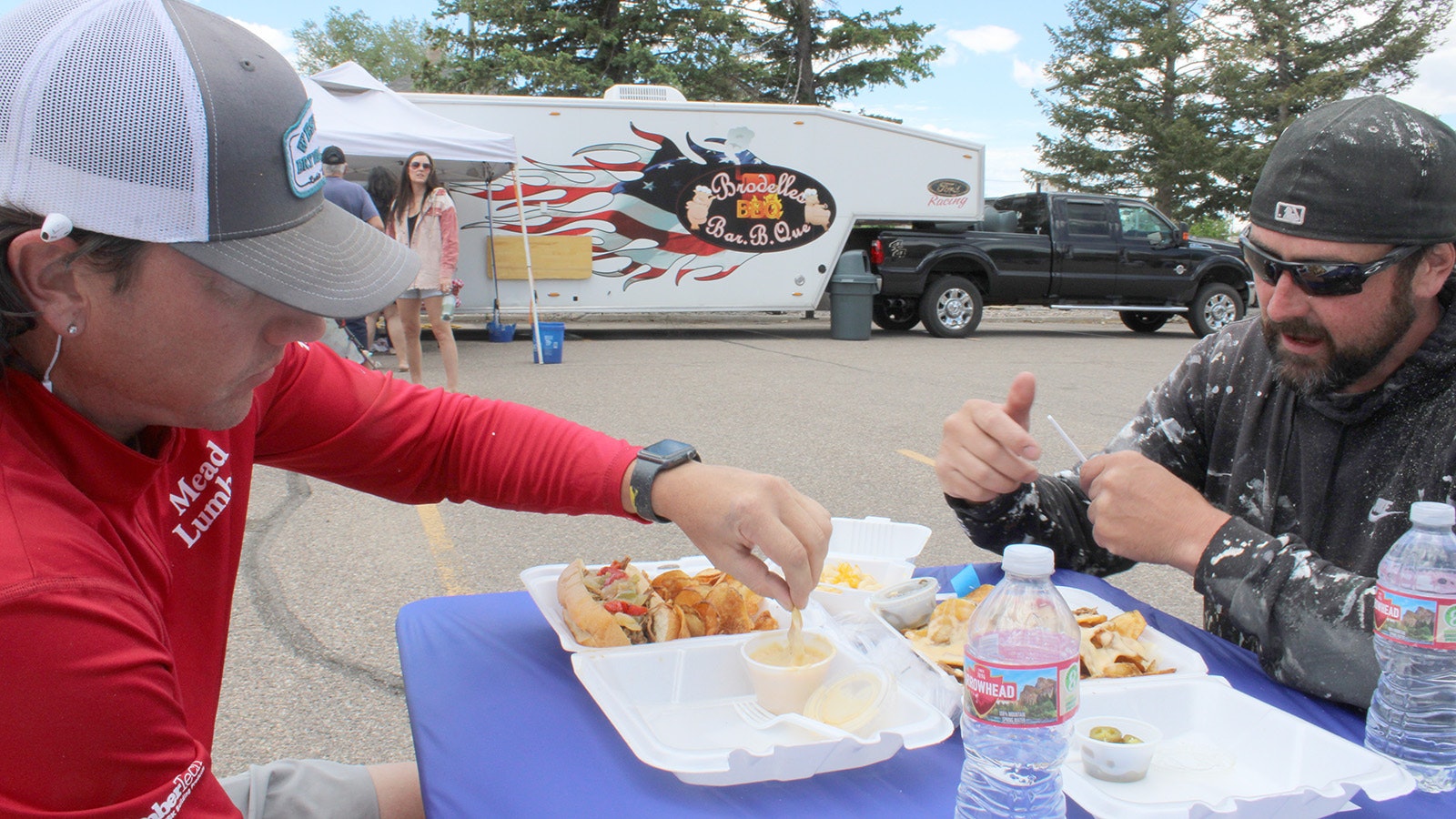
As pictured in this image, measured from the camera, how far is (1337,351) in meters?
1.91

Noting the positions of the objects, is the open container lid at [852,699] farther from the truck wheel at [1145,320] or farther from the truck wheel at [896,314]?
the truck wheel at [1145,320]

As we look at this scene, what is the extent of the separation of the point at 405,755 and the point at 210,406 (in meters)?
1.89

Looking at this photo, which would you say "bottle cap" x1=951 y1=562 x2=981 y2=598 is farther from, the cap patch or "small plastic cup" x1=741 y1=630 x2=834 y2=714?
the cap patch

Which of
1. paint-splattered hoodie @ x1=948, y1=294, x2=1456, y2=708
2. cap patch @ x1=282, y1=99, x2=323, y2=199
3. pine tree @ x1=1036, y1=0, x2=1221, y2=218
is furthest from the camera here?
pine tree @ x1=1036, y1=0, x2=1221, y2=218

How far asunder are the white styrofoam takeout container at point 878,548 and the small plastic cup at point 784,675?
15.8 inches

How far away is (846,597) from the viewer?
1.93 m

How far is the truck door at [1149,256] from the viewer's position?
1416 centimetres

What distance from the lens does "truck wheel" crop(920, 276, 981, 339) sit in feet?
45.6

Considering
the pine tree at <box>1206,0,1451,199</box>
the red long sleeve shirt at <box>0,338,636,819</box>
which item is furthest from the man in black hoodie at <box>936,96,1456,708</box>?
the pine tree at <box>1206,0,1451,199</box>

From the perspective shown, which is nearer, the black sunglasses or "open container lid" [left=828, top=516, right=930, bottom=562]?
the black sunglasses

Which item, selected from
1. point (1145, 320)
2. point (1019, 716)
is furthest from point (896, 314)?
point (1019, 716)

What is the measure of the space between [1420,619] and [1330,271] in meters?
0.75

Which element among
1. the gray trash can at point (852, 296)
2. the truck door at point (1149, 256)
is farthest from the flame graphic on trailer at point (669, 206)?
the truck door at point (1149, 256)

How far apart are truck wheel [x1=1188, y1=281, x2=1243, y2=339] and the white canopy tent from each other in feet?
32.8
